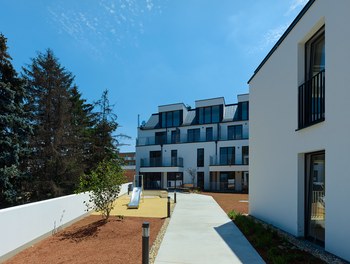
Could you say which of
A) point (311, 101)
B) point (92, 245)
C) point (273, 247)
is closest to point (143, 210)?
point (92, 245)

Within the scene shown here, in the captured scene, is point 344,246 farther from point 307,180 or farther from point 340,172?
point 307,180

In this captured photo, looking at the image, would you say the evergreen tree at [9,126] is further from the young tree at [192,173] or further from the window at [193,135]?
the window at [193,135]

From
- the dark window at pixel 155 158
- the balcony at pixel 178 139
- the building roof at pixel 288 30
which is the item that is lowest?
the dark window at pixel 155 158

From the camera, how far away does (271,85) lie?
9719 millimetres

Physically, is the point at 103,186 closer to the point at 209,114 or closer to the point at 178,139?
the point at 178,139

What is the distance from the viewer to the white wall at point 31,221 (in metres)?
6.04

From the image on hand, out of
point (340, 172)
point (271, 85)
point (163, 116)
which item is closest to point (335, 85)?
point (340, 172)

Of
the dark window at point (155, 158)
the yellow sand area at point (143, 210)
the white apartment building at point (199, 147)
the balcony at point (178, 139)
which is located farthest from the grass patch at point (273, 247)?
the dark window at point (155, 158)

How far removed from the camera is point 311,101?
7.02m

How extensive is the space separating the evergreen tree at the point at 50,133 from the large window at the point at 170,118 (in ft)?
56.1

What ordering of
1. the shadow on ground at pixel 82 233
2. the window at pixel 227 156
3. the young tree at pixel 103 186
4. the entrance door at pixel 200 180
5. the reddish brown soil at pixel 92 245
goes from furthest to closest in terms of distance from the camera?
the entrance door at pixel 200 180 → the window at pixel 227 156 → the young tree at pixel 103 186 → the shadow on ground at pixel 82 233 → the reddish brown soil at pixel 92 245

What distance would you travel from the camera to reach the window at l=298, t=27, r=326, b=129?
21.8 ft

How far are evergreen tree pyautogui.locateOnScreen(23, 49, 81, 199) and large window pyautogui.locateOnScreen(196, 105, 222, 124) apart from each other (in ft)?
58.4

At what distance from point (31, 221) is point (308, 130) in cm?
770
